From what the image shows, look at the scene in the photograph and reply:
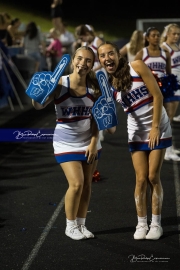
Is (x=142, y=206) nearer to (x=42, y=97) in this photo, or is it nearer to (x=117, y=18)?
(x=42, y=97)

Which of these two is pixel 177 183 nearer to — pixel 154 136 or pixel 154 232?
pixel 154 232

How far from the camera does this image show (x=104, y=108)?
5.94 metres

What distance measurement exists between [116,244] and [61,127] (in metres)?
1.06

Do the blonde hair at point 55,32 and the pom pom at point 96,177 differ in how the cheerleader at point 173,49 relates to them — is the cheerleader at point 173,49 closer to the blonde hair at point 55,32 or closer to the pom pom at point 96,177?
the pom pom at point 96,177

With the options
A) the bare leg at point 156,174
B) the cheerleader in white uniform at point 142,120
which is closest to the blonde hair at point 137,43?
the cheerleader in white uniform at point 142,120

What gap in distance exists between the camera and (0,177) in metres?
Result: 9.15

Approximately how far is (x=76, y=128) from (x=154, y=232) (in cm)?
109

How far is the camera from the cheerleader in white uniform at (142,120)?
5.98 m

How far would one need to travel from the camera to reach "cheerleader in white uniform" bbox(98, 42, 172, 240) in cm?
598

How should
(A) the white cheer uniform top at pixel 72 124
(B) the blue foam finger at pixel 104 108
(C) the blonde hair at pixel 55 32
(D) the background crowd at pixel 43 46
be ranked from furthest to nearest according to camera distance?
(C) the blonde hair at pixel 55 32 → (D) the background crowd at pixel 43 46 → (A) the white cheer uniform top at pixel 72 124 → (B) the blue foam finger at pixel 104 108

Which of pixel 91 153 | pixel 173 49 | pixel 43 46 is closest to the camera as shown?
pixel 91 153

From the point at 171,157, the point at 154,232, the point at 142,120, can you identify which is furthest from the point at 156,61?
the point at 154,232

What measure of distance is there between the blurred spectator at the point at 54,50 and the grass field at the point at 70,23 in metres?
16.6

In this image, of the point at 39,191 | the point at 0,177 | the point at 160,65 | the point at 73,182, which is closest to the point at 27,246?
the point at 73,182
